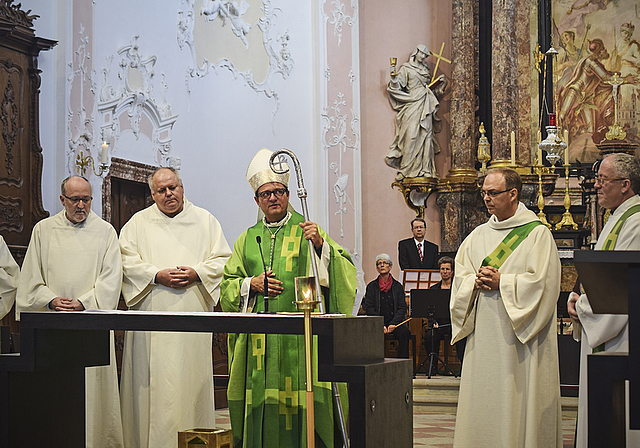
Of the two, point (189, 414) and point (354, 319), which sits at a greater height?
point (354, 319)

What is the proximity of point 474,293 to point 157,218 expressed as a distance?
2.18 metres

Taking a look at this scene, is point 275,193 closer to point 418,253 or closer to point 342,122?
point 418,253

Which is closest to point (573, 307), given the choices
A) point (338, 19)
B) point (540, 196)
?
point (540, 196)

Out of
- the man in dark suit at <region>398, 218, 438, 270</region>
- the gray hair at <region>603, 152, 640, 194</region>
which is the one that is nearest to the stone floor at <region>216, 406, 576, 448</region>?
the gray hair at <region>603, 152, 640, 194</region>

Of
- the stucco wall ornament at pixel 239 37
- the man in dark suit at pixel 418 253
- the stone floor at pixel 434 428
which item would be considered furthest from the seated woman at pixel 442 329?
the stucco wall ornament at pixel 239 37

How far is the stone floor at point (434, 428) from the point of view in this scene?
5875 mm

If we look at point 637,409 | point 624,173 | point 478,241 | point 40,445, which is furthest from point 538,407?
point 40,445

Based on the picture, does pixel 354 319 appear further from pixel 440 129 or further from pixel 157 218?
pixel 440 129

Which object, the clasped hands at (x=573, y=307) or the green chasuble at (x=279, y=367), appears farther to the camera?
the clasped hands at (x=573, y=307)

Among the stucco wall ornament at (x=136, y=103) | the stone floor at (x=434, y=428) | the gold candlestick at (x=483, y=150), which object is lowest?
the stone floor at (x=434, y=428)

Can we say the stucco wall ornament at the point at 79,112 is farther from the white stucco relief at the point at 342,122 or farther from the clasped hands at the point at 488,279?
the clasped hands at the point at 488,279

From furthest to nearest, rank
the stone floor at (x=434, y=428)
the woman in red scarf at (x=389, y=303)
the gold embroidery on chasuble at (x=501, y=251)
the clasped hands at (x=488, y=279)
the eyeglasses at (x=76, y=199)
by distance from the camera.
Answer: the woman in red scarf at (x=389, y=303)
the stone floor at (x=434, y=428)
the eyeglasses at (x=76, y=199)
the gold embroidery on chasuble at (x=501, y=251)
the clasped hands at (x=488, y=279)

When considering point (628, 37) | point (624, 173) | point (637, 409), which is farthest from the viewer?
point (628, 37)

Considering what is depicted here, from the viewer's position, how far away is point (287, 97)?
494 inches
